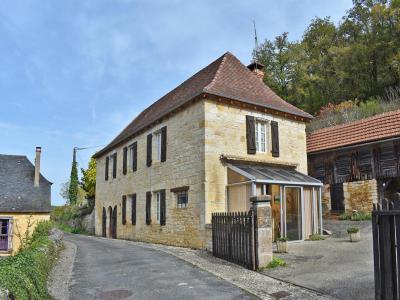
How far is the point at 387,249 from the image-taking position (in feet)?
14.6

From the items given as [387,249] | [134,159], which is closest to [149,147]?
[134,159]

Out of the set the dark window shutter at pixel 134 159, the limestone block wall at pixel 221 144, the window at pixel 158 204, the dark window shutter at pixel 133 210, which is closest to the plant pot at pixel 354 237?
the limestone block wall at pixel 221 144

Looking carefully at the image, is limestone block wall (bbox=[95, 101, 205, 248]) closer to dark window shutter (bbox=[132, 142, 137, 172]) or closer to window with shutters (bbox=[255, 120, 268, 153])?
dark window shutter (bbox=[132, 142, 137, 172])

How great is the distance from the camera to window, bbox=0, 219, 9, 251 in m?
22.2

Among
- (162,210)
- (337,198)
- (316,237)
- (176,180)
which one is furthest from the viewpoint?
(337,198)

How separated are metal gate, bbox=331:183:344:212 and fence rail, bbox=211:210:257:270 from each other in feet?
29.6

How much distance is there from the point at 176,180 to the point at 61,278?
292 inches

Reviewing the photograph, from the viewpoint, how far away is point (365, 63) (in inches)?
1156

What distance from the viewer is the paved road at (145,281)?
672 centimetres

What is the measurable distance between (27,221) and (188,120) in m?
14.1

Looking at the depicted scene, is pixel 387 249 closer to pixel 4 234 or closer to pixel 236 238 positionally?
pixel 236 238

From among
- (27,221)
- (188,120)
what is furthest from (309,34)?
(27,221)

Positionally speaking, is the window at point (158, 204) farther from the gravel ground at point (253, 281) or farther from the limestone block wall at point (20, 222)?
the limestone block wall at point (20, 222)

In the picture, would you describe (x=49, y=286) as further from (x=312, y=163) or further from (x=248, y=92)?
(x=312, y=163)
